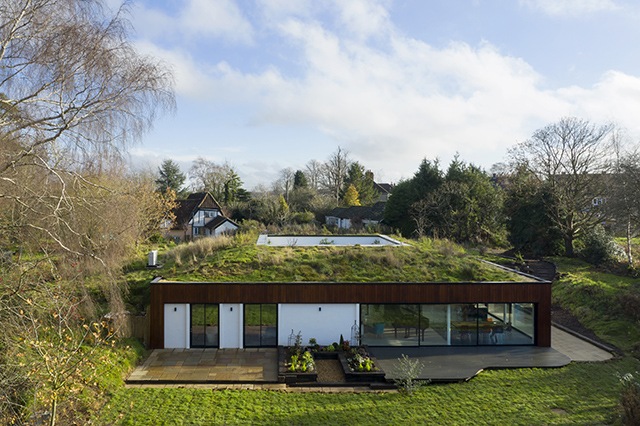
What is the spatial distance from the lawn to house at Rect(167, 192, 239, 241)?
88.8ft

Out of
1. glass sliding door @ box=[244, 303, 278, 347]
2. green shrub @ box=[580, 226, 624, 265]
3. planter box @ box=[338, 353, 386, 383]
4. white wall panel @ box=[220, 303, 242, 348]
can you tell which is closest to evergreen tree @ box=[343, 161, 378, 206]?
green shrub @ box=[580, 226, 624, 265]

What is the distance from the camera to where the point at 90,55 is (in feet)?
27.6

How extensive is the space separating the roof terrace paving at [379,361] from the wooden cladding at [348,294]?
106 centimetres

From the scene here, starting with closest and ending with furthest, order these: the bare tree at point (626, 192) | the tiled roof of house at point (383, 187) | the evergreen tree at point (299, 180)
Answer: the bare tree at point (626, 192), the evergreen tree at point (299, 180), the tiled roof of house at point (383, 187)

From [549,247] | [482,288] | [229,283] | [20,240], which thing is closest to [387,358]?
[482,288]

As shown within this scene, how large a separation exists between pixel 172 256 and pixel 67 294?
11.7 meters

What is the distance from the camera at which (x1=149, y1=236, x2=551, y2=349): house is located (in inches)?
577

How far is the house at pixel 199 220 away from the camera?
128 ft

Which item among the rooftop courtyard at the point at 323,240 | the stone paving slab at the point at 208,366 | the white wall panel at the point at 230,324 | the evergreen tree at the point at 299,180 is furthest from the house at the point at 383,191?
the stone paving slab at the point at 208,366

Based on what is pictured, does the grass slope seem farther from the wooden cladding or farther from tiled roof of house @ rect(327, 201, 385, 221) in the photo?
tiled roof of house @ rect(327, 201, 385, 221)

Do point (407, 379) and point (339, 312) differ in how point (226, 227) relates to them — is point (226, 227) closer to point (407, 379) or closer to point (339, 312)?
point (339, 312)

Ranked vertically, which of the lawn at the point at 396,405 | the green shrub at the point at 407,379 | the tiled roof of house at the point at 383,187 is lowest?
the lawn at the point at 396,405

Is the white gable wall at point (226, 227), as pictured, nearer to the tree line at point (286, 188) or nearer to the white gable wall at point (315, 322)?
the tree line at point (286, 188)

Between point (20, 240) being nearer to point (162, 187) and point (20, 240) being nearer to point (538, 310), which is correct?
point (538, 310)
